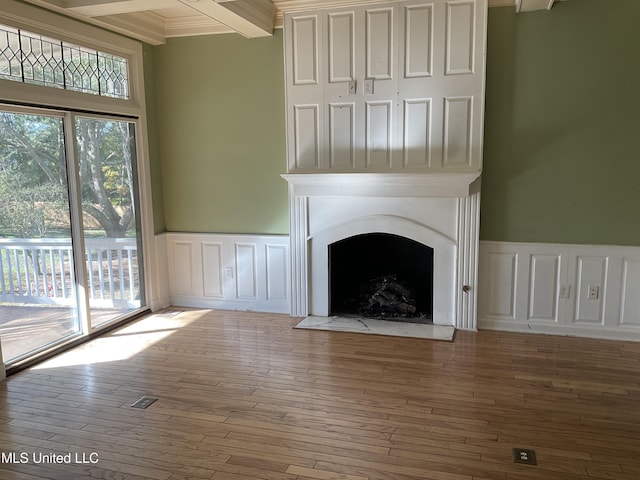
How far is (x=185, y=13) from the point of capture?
15.8 ft

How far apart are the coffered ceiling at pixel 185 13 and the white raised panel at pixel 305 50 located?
0.13 meters

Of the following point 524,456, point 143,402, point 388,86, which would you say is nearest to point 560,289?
point 524,456

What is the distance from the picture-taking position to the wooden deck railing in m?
3.81

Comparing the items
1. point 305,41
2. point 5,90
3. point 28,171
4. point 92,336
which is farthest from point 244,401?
point 305,41

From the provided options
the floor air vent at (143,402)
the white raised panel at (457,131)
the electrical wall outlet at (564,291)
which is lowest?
the floor air vent at (143,402)

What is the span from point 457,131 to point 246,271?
2490 millimetres

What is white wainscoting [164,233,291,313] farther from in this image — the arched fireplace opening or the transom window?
the transom window

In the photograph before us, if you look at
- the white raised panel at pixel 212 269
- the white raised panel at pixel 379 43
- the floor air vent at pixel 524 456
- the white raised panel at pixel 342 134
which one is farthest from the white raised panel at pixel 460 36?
the floor air vent at pixel 524 456

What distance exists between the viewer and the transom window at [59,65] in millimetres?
3662

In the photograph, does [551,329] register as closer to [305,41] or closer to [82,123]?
[305,41]

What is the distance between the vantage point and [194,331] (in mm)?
4676

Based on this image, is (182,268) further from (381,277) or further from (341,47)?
(341,47)

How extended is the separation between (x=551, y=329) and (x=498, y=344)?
23.7 inches

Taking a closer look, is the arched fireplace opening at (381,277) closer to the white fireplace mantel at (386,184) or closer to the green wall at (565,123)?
the white fireplace mantel at (386,184)
